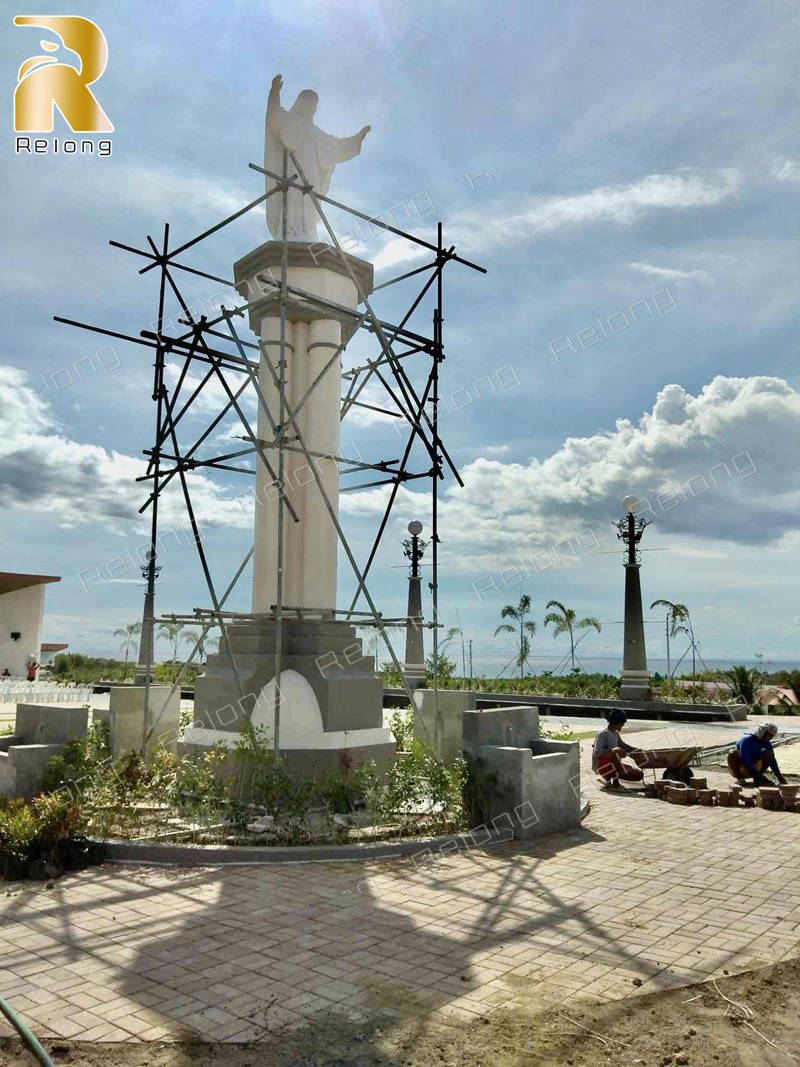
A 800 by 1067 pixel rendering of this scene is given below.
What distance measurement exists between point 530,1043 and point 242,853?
3728 mm

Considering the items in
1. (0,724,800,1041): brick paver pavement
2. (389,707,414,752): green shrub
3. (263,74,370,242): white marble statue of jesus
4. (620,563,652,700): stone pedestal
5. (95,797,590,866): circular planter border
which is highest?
(263,74,370,242): white marble statue of jesus

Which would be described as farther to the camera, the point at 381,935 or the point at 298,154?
the point at 298,154

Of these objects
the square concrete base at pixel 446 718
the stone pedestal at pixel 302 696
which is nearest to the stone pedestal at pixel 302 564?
the stone pedestal at pixel 302 696

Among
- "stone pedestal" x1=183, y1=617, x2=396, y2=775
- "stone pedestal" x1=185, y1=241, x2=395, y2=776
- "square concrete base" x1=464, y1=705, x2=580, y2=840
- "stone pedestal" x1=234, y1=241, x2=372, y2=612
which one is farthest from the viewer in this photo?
"stone pedestal" x1=234, y1=241, x2=372, y2=612

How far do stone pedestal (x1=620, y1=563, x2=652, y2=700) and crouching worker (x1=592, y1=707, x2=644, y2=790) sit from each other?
11.6 m

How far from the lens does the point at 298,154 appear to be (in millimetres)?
11289

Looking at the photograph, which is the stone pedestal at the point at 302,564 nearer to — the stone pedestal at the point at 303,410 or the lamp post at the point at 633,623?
the stone pedestal at the point at 303,410

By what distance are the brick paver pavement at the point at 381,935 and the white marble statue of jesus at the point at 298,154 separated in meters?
8.45

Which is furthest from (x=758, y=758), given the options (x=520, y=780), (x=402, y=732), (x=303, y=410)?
(x=303, y=410)

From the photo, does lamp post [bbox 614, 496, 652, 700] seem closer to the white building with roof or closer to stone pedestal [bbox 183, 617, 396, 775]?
stone pedestal [bbox 183, 617, 396, 775]

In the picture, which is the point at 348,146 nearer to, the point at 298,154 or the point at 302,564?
the point at 298,154

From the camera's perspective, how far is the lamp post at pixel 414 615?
78.6 feet

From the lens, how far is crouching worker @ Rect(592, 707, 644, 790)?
1082 centimetres

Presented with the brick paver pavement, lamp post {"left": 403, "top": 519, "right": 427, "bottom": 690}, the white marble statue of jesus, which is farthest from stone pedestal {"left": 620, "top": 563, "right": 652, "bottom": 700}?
the brick paver pavement
